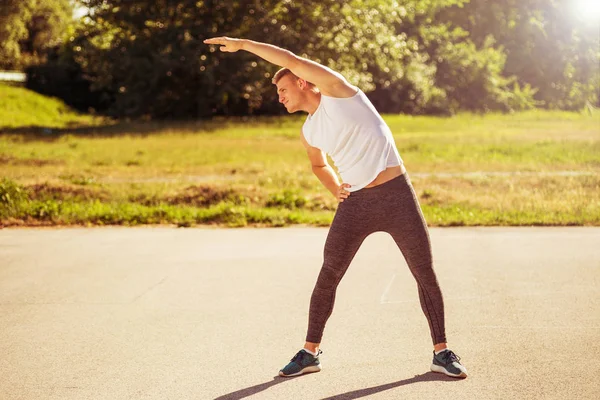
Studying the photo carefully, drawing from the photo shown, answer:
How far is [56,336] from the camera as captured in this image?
235 inches

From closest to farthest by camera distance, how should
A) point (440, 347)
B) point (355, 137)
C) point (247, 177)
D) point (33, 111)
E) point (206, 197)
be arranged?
point (355, 137), point (440, 347), point (206, 197), point (247, 177), point (33, 111)

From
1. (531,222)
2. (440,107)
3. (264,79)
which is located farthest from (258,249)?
(440,107)

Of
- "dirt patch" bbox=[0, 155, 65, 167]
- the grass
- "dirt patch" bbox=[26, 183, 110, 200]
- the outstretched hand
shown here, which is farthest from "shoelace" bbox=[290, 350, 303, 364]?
"dirt patch" bbox=[0, 155, 65, 167]

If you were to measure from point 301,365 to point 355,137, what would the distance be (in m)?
1.29

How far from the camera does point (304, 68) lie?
4.59 m

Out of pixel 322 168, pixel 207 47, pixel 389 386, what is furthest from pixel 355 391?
pixel 207 47

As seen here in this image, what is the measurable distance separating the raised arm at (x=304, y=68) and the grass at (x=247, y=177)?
6368 millimetres

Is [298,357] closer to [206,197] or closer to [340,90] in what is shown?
[340,90]

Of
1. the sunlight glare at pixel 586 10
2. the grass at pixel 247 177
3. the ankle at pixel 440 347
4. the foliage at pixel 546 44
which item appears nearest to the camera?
the ankle at pixel 440 347

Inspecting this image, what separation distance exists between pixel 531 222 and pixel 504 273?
3197mm

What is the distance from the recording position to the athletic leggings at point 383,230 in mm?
4852

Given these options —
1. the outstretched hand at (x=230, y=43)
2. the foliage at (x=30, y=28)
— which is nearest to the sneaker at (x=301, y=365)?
the outstretched hand at (x=230, y=43)

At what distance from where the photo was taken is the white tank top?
469cm

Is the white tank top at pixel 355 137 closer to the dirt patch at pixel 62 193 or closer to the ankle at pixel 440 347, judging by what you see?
the ankle at pixel 440 347
